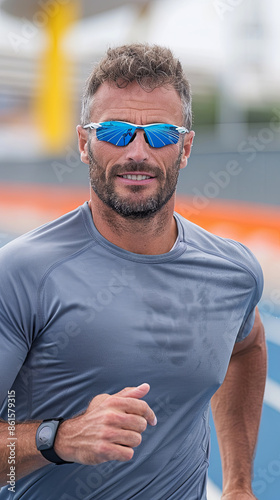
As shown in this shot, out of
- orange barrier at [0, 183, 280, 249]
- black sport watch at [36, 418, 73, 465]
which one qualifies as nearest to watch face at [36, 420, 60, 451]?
black sport watch at [36, 418, 73, 465]

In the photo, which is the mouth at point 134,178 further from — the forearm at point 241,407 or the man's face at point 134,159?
the forearm at point 241,407

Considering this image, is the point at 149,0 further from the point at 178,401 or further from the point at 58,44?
the point at 178,401

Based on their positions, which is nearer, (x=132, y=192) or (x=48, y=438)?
(x=48, y=438)

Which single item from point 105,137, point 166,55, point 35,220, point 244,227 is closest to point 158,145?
point 105,137

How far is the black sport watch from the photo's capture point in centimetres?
170

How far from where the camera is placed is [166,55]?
206 cm

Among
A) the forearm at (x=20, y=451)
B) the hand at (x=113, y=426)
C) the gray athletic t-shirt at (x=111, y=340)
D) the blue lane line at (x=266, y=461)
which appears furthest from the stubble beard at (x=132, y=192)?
the blue lane line at (x=266, y=461)

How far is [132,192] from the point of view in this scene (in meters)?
1.91

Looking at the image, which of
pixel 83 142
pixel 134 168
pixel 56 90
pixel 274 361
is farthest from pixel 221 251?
pixel 56 90

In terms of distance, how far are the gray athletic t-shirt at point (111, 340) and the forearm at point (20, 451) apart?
93 millimetres

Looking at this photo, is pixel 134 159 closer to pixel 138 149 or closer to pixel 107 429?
pixel 138 149

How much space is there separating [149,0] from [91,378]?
16724mm

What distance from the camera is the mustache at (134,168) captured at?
1.91 metres

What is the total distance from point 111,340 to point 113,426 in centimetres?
30
